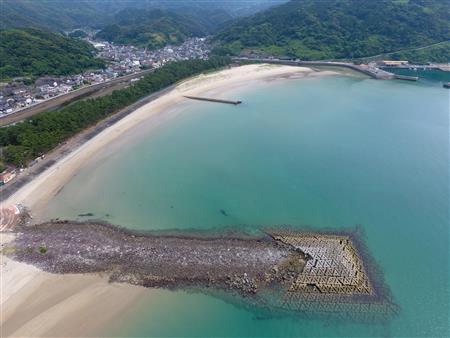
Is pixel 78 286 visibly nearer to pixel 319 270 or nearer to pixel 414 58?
pixel 319 270

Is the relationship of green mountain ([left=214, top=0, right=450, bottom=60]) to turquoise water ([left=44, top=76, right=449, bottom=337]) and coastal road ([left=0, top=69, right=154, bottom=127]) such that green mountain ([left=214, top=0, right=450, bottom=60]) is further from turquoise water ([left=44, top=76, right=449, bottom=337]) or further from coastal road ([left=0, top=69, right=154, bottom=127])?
turquoise water ([left=44, top=76, right=449, bottom=337])

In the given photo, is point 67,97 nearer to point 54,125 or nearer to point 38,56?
point 54,125

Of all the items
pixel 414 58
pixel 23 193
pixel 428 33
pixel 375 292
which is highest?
pixel 428 33

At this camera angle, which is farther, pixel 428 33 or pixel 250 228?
pixel 428 33

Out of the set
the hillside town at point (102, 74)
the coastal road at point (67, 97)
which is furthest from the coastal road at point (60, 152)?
the hillside town at point (102, 74)

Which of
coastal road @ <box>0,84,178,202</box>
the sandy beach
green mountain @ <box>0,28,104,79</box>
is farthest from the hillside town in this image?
the sandy beach

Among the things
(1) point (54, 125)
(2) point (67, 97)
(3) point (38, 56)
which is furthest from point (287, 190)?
(3) point (38, 56)

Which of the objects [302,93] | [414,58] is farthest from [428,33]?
[302,93]
